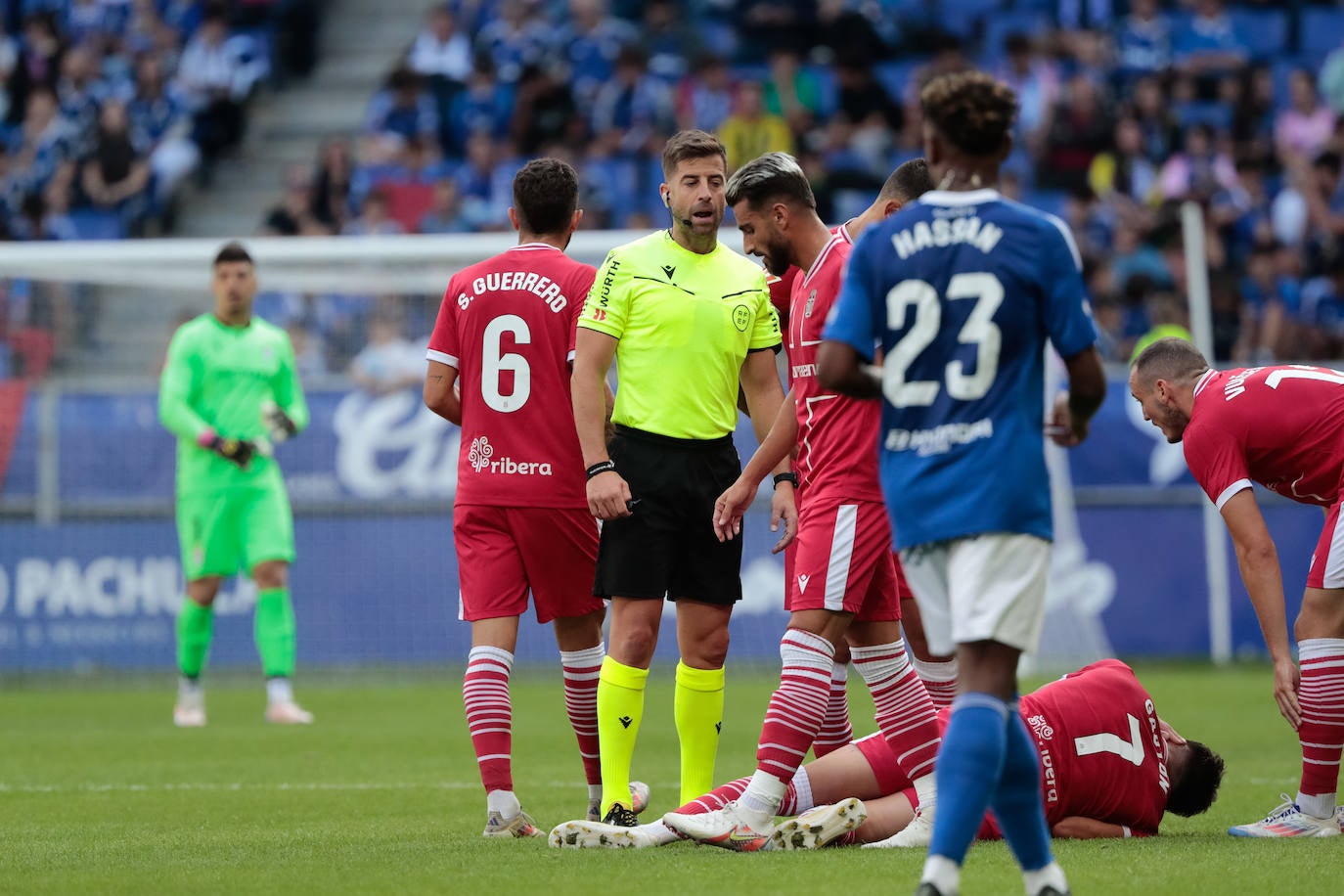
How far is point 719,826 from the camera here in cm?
616

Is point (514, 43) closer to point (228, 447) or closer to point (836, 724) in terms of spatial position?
point (228, 447)

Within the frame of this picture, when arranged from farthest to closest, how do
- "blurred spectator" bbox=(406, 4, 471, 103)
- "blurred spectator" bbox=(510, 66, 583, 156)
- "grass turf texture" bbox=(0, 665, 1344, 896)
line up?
"blurred spectator" bbox=(406, 4, 471, 103), "blurred spectator" bbox=(510, 66, 583, 156), "grass turf texture" bbox=(0, 665, 1344, 896)

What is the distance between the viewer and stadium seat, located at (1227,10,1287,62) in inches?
835

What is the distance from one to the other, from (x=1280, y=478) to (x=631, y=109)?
49.4 ft

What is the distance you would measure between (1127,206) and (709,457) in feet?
42.5

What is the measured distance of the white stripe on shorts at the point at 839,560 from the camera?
19.9ft

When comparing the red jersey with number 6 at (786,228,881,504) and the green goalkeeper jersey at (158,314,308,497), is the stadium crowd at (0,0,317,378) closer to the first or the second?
the green goalkeeper jersey at (158,314,308,497)

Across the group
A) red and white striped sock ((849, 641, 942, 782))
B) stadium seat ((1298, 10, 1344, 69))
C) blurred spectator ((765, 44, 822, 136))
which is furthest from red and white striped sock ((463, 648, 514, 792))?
stadium seat ((1298, 10, 1344, 69))

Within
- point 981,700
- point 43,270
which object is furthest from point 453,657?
point 981,700

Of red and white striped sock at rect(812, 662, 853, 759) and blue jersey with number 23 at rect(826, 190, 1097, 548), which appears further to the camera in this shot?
red and white striped sock at rect(812, 662, 853, 759)

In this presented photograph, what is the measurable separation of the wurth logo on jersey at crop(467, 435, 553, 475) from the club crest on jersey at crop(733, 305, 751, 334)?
91cm

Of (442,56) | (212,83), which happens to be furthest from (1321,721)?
(212,83)

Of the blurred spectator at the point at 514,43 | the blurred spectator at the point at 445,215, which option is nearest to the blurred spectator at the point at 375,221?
the blurred spectator at the point at 445,215

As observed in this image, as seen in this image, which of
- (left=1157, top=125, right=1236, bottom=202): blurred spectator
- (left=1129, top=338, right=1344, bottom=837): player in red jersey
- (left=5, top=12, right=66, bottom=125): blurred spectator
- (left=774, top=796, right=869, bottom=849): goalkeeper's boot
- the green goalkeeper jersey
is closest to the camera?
(left=774, top=796, right=869, bottom=849): goalkeeper's boot
